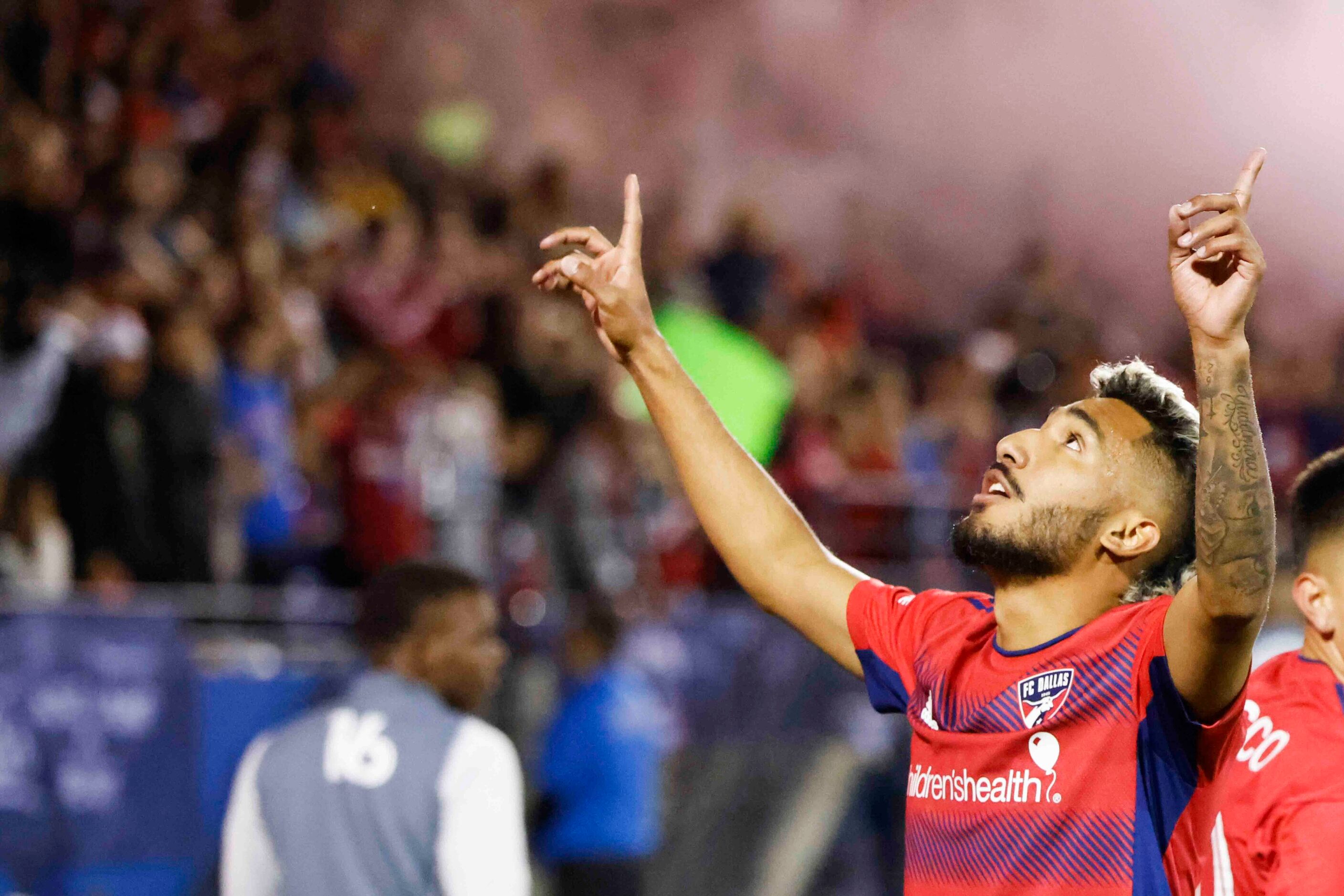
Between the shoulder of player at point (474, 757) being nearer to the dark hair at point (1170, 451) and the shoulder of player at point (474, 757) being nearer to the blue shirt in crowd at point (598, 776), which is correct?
the dark hair at point (1170, 451)

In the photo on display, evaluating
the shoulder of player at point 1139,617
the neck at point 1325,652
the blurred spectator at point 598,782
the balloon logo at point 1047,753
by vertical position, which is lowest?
the blurred spectator at point 598,782

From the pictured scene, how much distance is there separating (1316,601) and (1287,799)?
0.47 m

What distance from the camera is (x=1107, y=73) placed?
11141 millimetres

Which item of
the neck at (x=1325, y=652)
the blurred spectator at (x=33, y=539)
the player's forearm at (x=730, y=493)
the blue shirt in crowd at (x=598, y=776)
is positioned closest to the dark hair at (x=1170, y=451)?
the neck at (x=1325, y=652)

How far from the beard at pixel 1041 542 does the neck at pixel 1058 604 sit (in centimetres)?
2

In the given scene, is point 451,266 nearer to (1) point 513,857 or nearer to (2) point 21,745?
(2) point 21,745

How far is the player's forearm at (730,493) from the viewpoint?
344 cm

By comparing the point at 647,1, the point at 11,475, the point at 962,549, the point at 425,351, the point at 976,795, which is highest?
the point at 647,1

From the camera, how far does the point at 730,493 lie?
346 cm

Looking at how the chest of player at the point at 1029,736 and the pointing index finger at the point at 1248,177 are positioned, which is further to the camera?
the chest of player at the point at 1029,736

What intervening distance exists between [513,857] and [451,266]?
588 centimetres

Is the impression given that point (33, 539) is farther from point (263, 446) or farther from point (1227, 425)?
point (1227, 425)

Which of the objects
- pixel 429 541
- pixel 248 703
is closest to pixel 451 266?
pixel 429 541

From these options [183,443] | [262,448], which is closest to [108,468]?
[183,443]
